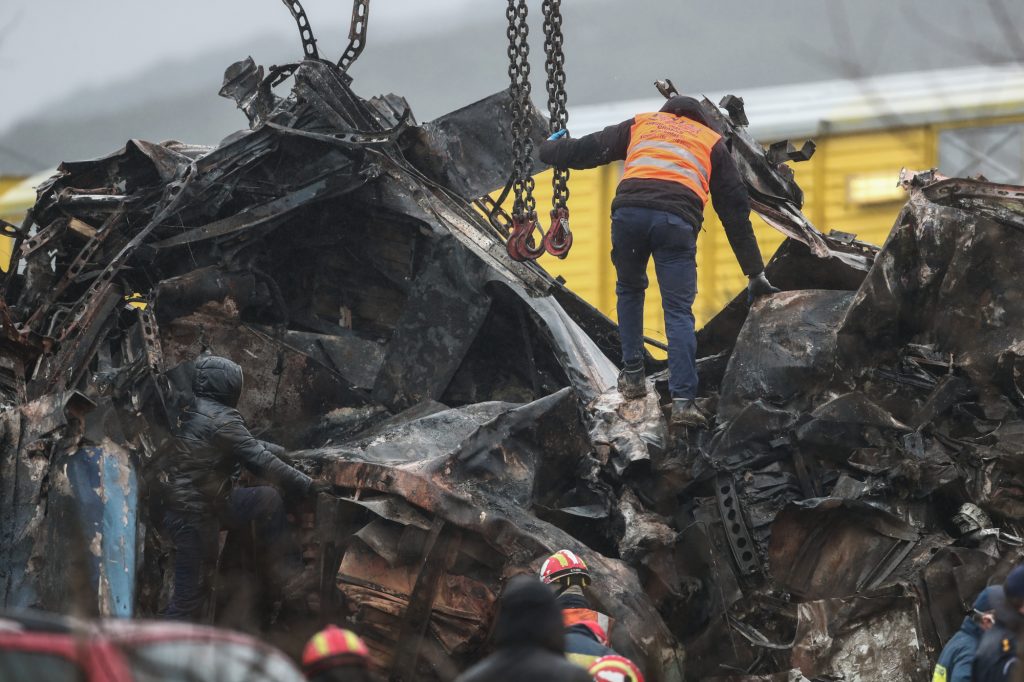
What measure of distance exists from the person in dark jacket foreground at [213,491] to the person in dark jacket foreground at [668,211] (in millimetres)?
1714

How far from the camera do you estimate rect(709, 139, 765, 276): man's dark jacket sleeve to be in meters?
6.55

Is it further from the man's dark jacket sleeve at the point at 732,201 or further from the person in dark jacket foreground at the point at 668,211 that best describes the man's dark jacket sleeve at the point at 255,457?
the man's dark jacket sleeve at the point at 732,201

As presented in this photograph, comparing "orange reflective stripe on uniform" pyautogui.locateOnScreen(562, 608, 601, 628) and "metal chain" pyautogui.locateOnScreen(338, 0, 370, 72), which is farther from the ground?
"metal chain" pyautogui.locateOnScreen(338, 0, 370, 72)

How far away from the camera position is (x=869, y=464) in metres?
5.96

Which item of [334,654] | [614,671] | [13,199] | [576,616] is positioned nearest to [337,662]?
[334,654]

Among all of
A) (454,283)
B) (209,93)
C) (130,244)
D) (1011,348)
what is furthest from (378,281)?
(209,93)

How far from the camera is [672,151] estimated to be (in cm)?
639

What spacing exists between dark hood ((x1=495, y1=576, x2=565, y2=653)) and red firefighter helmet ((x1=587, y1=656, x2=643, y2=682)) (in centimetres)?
68

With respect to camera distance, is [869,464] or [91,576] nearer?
[91,576]

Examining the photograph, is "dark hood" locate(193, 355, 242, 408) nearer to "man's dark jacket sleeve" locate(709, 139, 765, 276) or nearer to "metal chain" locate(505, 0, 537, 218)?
"metal chain" locate(505, 0, 537, 218)

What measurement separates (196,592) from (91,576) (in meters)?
0.48

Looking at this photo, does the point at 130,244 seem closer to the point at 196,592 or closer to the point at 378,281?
the point at 378,281

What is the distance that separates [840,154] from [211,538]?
22.0 feet

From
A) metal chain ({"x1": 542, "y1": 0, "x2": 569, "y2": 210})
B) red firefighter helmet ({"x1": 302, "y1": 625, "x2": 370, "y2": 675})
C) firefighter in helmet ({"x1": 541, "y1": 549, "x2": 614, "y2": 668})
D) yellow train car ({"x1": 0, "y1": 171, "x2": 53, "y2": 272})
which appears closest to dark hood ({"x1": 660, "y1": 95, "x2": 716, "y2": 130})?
metal chain ({"x1": 542, "y1": 0, "x2": 569, "y2": 210})
